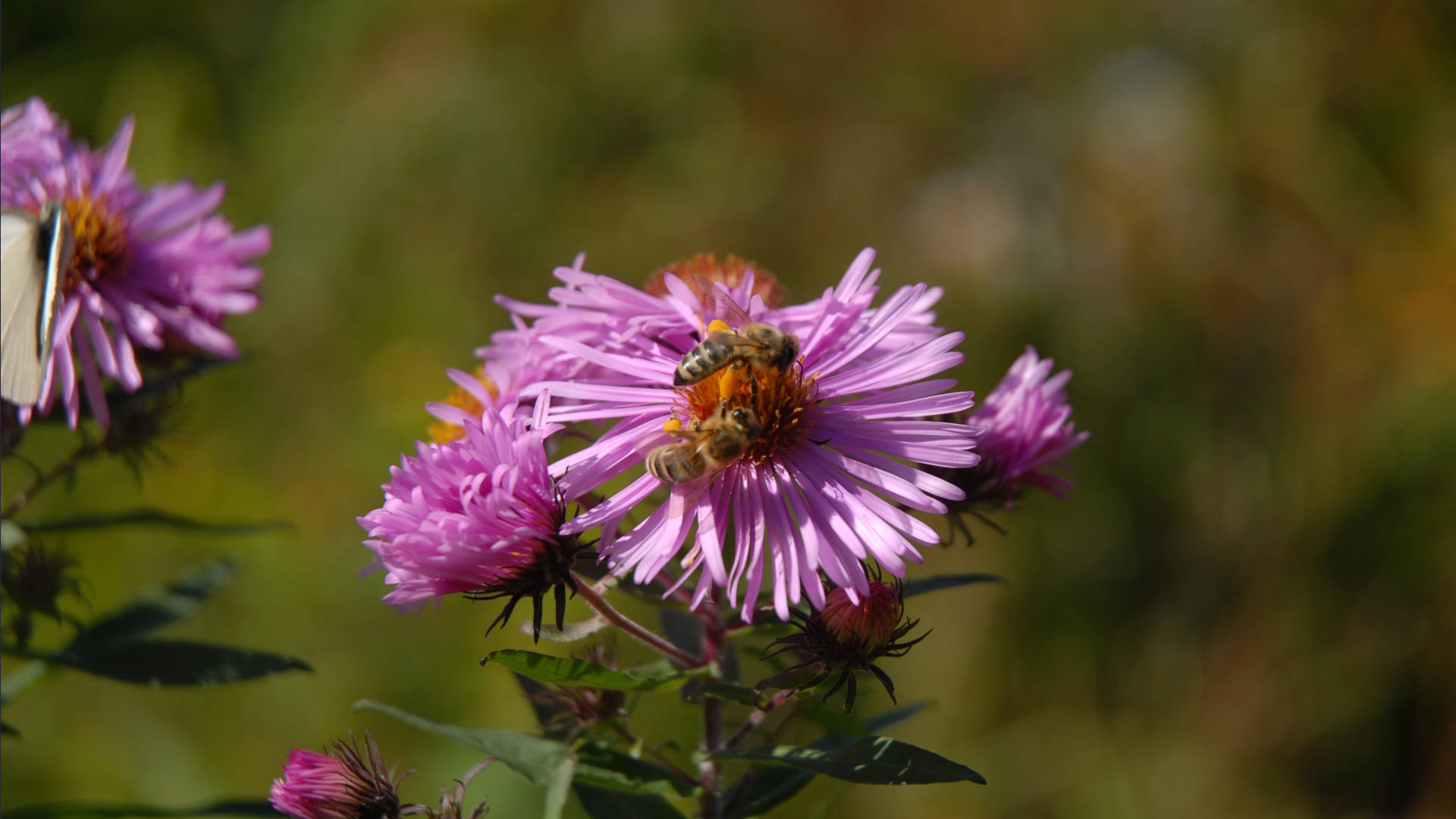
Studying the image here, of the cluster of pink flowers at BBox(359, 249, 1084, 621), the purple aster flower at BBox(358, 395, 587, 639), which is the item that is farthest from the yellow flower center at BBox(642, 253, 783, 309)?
the purple aster flower at BBox(358, 395, 587, 639)

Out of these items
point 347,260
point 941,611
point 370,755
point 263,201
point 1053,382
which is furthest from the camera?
point 263,201

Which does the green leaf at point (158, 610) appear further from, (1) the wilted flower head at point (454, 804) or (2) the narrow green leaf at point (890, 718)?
(2) the narrow green leaf at point (890, 718)

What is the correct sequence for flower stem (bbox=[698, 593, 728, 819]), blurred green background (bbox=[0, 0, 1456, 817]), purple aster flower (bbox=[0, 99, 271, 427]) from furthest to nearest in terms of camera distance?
1. blurred green background (bbox=[0, 0, 1456, 817])
2. purple aster flower (bbox=[0, 99, 271, 427])
3. flower stem (bbox=[698, 593, 728, 819])

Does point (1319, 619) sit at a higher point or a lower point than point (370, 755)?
higher

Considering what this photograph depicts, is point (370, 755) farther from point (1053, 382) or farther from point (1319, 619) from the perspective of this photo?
point (1319, 619)

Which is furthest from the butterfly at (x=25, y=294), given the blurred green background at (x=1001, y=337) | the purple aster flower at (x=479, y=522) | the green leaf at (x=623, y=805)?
the blurred green background at (x=1001, y=337)

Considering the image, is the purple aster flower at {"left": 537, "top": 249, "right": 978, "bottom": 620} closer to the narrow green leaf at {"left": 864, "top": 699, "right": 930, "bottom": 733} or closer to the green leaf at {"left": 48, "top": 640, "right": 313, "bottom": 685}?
the narrow green leaf at {"left": 864, "top": 699, "right": 930, "bottom": 733}

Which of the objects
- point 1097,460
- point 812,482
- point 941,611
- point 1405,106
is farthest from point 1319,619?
point 812,482
